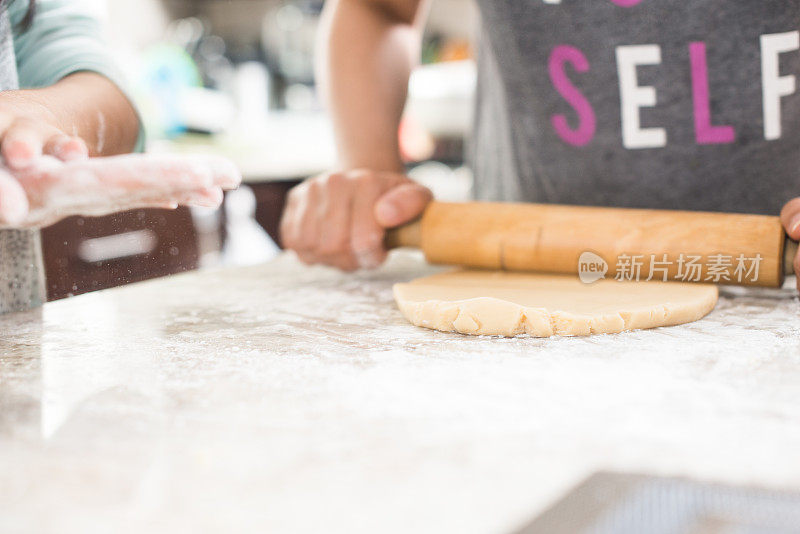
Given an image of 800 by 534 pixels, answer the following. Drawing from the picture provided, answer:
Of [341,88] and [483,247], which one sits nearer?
[483,247]

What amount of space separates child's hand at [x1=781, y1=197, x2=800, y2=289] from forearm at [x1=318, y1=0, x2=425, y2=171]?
0.69 m

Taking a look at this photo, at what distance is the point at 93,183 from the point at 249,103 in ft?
9.27

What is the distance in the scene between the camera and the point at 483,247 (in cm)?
97

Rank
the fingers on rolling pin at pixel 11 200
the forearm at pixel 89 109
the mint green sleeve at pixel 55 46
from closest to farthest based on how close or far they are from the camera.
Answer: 1. the fingers on rolling pin at pixel 11 200
2. the forearm at pixel 89 109
3. the mint green sleeve at pixel 55 46

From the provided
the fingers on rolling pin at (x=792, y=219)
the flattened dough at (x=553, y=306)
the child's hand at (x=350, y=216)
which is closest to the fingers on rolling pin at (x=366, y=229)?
the child's hand at (x=350, y=216)

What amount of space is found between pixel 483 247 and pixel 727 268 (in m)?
0.31

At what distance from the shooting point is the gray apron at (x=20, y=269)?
0.83 meters

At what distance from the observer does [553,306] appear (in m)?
0.76

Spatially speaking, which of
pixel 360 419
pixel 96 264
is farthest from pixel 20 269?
pixel 360 419

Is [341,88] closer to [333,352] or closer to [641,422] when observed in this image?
[333,352]

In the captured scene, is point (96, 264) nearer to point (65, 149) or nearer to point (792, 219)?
point (65, 149)

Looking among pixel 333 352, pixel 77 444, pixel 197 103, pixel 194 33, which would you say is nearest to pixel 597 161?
pixel 333 352

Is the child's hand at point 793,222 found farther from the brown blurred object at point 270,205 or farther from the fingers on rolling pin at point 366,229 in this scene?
the brown blurred object at point 270,205

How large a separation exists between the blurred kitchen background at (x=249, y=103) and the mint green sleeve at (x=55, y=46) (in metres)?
0.59
